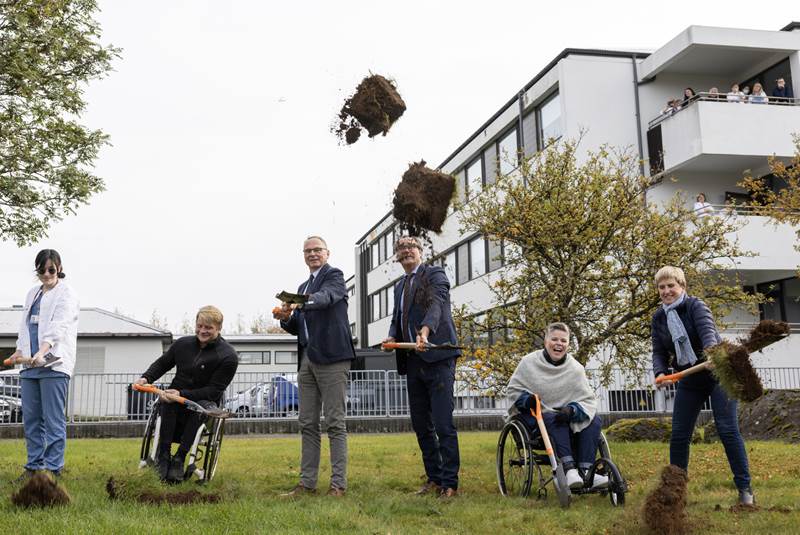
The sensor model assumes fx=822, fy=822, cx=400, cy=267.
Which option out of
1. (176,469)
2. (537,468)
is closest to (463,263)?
(537,468)

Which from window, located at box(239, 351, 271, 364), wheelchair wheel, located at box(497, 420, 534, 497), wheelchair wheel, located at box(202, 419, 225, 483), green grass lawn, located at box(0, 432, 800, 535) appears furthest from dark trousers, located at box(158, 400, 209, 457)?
window, located at box(239, 351, 271, 364)

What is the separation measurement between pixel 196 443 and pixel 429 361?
1988mm

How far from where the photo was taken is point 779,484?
6734 mm

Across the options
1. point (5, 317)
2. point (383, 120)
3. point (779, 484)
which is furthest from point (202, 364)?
point (5, 317)

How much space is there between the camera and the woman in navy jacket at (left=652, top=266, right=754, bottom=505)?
223 inches

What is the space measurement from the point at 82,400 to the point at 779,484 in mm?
15083

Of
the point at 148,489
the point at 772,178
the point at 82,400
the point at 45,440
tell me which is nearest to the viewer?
the point at 148,489

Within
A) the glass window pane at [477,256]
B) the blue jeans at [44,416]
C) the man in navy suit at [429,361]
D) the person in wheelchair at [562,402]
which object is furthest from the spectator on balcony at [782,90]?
the blue jeans at [44,416]

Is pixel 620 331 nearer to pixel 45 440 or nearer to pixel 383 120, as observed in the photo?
pixel 383 120

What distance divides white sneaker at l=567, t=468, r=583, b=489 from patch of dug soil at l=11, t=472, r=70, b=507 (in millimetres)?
3453

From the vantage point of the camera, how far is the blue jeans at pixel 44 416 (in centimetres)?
656

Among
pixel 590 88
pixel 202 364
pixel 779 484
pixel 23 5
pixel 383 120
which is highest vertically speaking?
pixel 590 88

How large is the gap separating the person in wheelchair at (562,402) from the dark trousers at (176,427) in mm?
2578

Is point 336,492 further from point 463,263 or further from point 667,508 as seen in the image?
point 463,263
